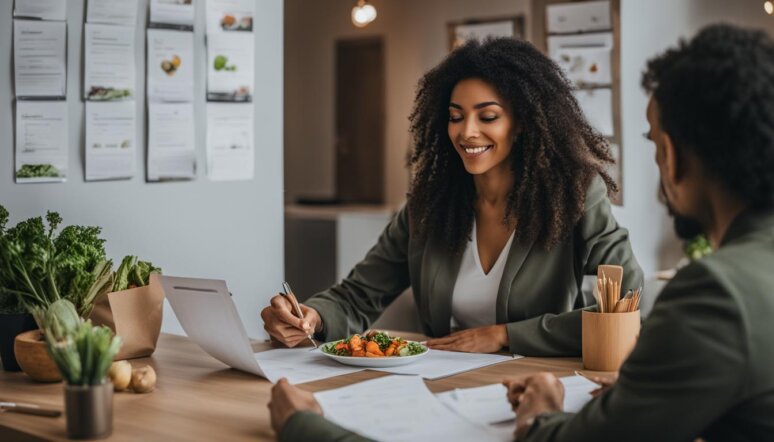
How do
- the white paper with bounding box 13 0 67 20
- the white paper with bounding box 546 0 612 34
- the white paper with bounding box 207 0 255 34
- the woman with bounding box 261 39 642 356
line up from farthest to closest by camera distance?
the white paper with bounding box 546 0 612 34 → the white paper with bounding box 207 0 255 34 → the white paper with bounding box 13 0 67 20 → the woman with bounding box 261 39 642 356

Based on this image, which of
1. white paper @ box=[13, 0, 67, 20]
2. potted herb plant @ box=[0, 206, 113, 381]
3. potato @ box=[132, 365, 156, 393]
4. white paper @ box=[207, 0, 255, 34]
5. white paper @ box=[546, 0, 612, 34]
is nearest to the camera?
potato @ box=[132, 365, 156, 393]

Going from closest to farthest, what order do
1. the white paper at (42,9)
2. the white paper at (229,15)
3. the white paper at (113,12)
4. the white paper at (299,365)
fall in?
the white paper at (299,365) < the white paper at (42,9) < the white paper at (113,12) < the white paper at (229,15)

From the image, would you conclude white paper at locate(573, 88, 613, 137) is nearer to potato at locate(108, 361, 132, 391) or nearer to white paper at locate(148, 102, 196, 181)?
white paper at locate(148, 102, 196, 181)

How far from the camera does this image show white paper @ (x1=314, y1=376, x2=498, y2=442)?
1.52 meters

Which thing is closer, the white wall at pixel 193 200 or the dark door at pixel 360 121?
the white wall at pixel 193 200

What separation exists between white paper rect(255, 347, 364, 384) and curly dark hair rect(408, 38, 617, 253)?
558 mm

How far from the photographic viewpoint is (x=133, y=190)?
9.03ft

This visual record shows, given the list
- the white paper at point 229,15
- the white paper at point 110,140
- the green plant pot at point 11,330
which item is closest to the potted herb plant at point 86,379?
the green plant pot at point 11,330

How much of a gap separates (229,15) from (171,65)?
29 cm

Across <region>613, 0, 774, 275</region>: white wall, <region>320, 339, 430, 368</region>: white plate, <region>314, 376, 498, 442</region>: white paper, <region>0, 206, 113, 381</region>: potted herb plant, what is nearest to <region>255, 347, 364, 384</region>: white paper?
<region>320, 339, 430, 368</region>: white plate

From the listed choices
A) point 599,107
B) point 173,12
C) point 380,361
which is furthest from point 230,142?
point 599,107

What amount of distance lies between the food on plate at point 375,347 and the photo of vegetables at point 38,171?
0.97 m

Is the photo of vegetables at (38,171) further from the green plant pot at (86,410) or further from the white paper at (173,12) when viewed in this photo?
the green plant pot at (86,410)

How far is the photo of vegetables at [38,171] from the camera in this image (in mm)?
2500
